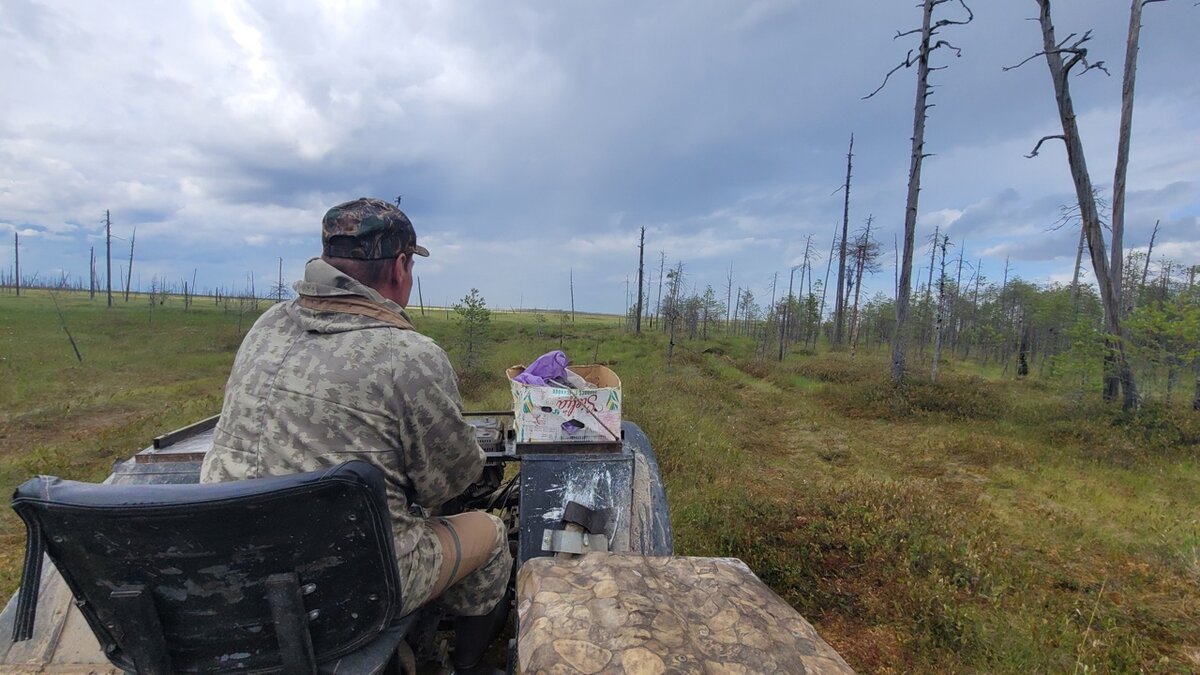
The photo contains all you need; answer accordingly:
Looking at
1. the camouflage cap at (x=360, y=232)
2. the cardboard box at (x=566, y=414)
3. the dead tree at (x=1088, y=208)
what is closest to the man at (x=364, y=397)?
the camouflage cap at (x=360, y=232)

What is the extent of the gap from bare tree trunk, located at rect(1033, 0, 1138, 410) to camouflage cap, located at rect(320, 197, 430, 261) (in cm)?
1145

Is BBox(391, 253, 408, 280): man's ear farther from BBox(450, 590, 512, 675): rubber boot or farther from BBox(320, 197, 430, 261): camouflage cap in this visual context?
BBox(450, 590, 512, 675): rubber boot

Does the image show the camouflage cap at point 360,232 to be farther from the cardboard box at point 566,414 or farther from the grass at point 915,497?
the grass at point 915,497

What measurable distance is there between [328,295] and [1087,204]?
11.9 metres

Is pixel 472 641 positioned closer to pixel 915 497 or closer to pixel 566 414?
pixel 566 414

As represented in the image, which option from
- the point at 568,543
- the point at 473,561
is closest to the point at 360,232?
the point at 473,561

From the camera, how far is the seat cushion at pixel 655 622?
4.15ft

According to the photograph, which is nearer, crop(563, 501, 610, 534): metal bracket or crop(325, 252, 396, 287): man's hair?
crop(325, 252, 396, 287): man's hair

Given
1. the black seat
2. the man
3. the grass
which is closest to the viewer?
the black seat

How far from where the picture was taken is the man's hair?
5.58 feet

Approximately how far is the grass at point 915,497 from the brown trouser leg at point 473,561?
7.40 feet

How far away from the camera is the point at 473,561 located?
189cm

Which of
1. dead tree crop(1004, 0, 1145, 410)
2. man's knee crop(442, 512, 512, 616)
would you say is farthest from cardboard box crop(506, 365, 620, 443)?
dead tree crop(1004, 0, 1145, 410)

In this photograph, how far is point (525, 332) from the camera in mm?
29812
